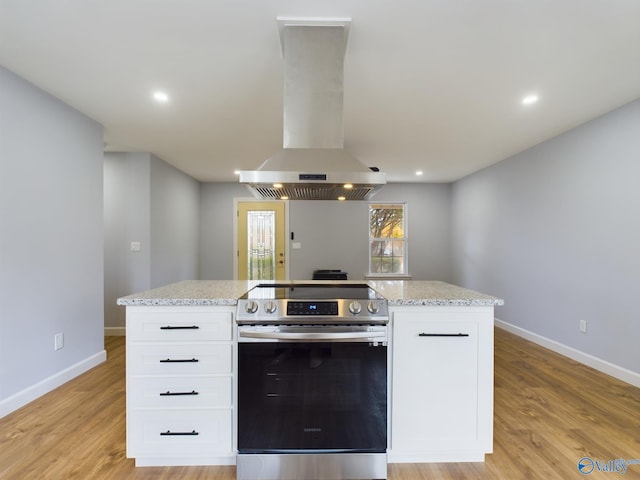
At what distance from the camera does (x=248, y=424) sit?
5.09ft

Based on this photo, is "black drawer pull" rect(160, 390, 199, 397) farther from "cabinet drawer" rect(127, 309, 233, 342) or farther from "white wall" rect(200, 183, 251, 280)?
"white wall" rect(200, 183, 251, 280)

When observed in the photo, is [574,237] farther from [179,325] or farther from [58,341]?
[58,341]

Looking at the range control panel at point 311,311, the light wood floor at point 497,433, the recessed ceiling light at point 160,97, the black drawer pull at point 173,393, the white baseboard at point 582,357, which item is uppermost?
the recessed ceiling light at point 160,97

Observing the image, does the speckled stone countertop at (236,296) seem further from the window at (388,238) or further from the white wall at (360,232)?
the window at (388,238)

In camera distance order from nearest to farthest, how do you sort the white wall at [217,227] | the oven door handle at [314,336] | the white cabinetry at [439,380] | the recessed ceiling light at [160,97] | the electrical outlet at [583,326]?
the oven door handle at [314,336] < the white cabinetry at [439,380] < the recessed ceiling light at [160,97] < the electrical outlet at [583,326] < the white wall at [217,227]

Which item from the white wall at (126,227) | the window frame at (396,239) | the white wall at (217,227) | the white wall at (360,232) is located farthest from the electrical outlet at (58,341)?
the window frame at (396,239)

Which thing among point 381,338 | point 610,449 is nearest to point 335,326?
point 381,338

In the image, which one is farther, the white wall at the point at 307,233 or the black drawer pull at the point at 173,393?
the white wall at the point at 307,233

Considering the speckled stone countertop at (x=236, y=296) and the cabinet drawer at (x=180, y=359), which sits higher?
the speckled stone countertop at (x=236, y=296)

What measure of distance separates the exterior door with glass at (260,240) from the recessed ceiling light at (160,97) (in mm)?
3182

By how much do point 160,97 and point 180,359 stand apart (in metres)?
2.04

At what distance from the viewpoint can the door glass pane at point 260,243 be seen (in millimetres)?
5680

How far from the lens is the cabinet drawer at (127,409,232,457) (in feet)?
5.21

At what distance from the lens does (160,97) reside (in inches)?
97.3
